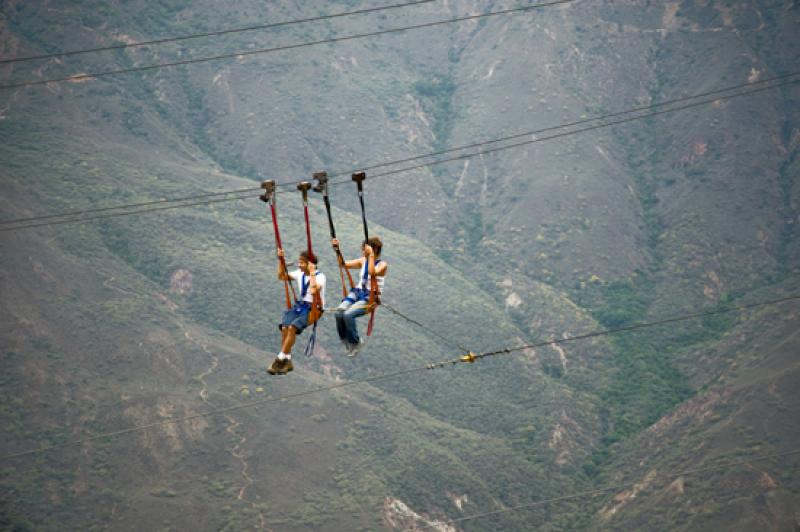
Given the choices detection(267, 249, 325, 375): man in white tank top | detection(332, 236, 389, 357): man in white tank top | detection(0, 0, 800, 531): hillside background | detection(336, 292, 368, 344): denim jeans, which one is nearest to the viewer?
detection(267, 249, 325, 375): man in white tank top

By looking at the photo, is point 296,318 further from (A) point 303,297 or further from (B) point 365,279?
(B) point 365,279

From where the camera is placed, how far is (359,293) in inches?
904

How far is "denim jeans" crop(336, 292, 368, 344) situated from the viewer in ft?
74.1

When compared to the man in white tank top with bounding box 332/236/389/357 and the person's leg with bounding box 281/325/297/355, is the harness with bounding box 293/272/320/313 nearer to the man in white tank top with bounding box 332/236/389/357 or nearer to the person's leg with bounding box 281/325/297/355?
the person's leg with bounding box 281/325/297/355

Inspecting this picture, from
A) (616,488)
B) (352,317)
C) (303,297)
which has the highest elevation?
(303,297)

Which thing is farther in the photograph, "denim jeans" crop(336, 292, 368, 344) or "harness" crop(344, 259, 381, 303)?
"harness" crop(344, 259, 381, 303)

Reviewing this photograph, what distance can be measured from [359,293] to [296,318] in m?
1.51

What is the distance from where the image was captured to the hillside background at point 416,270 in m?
69.1

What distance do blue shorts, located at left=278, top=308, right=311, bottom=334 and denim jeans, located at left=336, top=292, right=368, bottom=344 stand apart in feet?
2.24

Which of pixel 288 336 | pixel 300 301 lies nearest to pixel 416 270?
pixel 300 301

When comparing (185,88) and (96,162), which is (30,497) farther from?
(185,88)

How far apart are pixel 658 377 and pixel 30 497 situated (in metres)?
52.3

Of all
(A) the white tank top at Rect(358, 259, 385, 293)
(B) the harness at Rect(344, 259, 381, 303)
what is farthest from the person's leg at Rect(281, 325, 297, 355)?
(A) the white tank top at Rect(358, 259, 385, 293)

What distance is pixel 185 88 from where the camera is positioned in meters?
118
